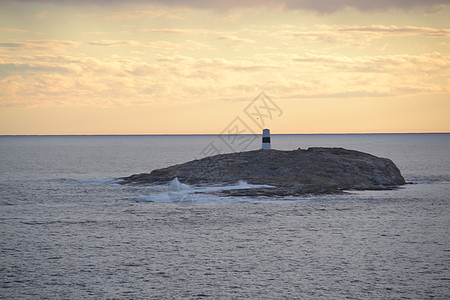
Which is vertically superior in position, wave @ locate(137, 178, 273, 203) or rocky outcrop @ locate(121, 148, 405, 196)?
rocky outcrop @ locate(121, 148, 405, 196)

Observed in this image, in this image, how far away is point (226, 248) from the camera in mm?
17188

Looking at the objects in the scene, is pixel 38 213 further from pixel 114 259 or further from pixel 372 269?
pixel 372 269

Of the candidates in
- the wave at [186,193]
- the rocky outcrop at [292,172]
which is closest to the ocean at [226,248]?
the wave at [186,193]

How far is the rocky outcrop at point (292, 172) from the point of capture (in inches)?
1326

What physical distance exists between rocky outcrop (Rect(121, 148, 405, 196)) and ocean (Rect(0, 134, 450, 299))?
3.51 m

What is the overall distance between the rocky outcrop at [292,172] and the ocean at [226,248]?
3510 millimetres

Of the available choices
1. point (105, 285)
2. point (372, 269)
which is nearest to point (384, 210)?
point (372, 269)

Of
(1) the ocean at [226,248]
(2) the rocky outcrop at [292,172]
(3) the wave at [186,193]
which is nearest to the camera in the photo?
(1) the ocean at [226,248]

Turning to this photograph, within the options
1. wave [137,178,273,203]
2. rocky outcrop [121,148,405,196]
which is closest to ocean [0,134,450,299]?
wave [137,178,273,203]

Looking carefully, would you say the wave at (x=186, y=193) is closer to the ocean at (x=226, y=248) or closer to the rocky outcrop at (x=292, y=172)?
the ocean at (x=226, y=248)

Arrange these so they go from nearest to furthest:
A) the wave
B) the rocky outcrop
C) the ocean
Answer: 1. the ocean
2. the wave
3. the rocky outcrop

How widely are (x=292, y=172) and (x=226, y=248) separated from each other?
18923 millimetres

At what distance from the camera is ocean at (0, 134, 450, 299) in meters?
13.0

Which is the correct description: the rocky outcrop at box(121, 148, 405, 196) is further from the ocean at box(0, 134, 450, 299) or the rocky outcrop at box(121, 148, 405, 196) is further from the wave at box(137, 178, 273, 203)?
the ocean at box(0, 134, 450, 299)
